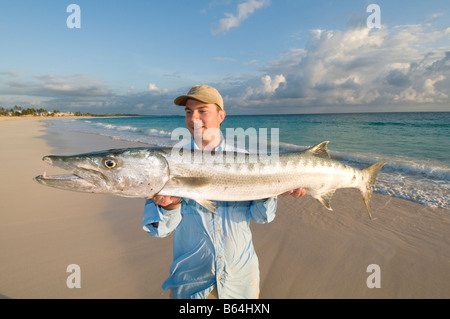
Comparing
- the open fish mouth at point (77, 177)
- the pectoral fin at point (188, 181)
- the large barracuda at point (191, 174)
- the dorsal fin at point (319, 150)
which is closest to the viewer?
the open fish mouth at point (77, 177)

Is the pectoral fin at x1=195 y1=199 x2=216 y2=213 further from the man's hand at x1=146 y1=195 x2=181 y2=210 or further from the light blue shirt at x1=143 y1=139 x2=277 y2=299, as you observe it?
the man's hand at x1=146 y1=195 x2=181 y2=210

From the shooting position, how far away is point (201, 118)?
2795 millimetres

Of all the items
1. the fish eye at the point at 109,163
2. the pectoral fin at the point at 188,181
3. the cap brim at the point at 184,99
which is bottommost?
the pectoral fin at the point at 188,181

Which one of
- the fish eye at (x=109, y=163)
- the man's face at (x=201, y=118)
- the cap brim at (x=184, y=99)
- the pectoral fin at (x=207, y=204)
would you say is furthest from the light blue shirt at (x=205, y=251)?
the cap brim at (x=184, y=99)

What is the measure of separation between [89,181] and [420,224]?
22.1 ft

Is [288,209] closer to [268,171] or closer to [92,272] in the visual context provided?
[268,171]

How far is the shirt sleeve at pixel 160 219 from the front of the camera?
2.39 m

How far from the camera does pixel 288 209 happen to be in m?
6.31

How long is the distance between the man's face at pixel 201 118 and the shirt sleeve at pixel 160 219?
3.12ft

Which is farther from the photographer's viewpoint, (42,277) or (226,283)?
(42,277)

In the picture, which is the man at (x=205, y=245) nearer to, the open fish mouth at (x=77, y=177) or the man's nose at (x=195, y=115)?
the man's nose at (x=195, y=115)

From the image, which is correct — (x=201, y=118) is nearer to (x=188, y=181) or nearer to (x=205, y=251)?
(x=188, y=181)

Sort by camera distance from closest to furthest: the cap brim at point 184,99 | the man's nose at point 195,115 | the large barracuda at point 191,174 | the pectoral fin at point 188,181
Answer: the large barracuda at point 191,174
the pectoral fin at point 188,181
the cap brim at point 184,99
the man's nose at point 195,115
